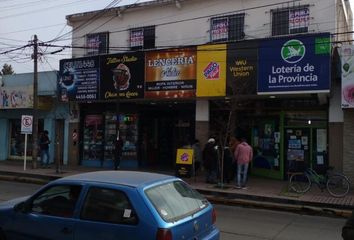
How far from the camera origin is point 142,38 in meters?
23.7

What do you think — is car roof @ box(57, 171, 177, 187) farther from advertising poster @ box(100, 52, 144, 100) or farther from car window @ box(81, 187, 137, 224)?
advertising poster @ box(100, 52, 144, 100)

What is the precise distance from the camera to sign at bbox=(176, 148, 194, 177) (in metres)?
18.9

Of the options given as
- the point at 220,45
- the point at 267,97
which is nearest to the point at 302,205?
the point at 267,97

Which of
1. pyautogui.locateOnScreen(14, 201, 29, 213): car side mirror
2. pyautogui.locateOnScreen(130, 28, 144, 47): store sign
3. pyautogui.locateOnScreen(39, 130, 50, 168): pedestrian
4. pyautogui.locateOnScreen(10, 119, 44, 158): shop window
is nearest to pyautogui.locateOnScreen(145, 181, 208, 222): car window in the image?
pyautogui.locateOnScreen(14, 201, 29, 213): car side mirror

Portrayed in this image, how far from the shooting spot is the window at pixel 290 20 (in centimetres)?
1934

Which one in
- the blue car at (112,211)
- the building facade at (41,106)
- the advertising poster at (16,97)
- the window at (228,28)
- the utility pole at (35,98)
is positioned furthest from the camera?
the advertising poster at (16,97)

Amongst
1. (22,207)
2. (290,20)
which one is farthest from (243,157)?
(22,207)

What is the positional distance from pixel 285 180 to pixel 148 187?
14.6m

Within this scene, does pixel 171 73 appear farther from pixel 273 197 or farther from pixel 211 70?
pixel 273 197

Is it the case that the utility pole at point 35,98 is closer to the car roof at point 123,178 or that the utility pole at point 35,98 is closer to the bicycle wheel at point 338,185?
the bicycle wheel at point 338,185

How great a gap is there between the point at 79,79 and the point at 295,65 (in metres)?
10.9

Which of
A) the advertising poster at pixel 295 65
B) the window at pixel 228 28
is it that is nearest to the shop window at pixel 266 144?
the advertising poster at pixel 295 65

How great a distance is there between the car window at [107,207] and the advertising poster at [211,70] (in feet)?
44.9

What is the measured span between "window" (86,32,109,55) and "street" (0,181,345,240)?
1140 centimetres
